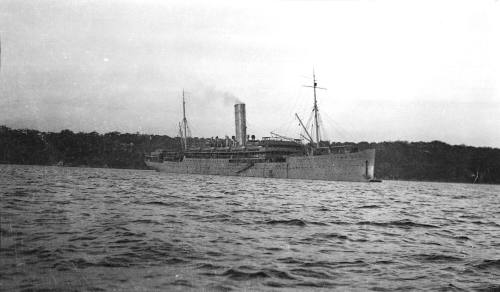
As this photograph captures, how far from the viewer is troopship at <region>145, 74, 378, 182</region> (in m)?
51.8

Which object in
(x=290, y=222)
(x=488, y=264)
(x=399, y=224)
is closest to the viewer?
(x=488, y=264)

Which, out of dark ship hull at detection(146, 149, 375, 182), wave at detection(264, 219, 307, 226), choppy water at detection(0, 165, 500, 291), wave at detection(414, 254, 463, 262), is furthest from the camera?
dark ship hull at detection(146, 149, 375, 182)

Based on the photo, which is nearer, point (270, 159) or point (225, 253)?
point (225, 253)

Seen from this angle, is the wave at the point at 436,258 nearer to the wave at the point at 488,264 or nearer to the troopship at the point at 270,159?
the wave at the point at 488,264

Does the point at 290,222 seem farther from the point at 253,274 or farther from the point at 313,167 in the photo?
the point at 313,167

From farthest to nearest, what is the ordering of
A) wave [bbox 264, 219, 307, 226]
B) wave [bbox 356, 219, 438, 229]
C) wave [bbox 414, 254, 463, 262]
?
1. wave [bbox 356, 219, 438, 229]
2. wave [bbox 264, 219, 307, 226]
3. wave [bbox 414, 254, 463, 262]

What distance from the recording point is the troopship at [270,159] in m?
51.8

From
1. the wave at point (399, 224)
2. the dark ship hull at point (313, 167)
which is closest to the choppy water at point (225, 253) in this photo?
the wave at point (399, 224)

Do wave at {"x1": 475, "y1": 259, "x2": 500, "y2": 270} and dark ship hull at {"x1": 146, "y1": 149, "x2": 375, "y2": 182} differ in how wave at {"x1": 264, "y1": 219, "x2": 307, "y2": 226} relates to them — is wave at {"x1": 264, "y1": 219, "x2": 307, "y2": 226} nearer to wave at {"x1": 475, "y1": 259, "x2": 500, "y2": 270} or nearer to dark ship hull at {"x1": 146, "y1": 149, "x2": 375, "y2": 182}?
wave at {"x1": 475, "y1": 259, "x2": 500, "y2": 270}

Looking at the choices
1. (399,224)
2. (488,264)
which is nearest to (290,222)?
(399,224)

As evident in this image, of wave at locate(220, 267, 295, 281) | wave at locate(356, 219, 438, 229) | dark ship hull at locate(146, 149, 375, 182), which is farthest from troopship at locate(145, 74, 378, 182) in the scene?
wave at locate(220, 267, 295, 281)

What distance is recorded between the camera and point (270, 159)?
6338 cm

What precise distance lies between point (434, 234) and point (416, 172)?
123249 millimetres

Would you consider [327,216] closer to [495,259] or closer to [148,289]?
[495,259]
